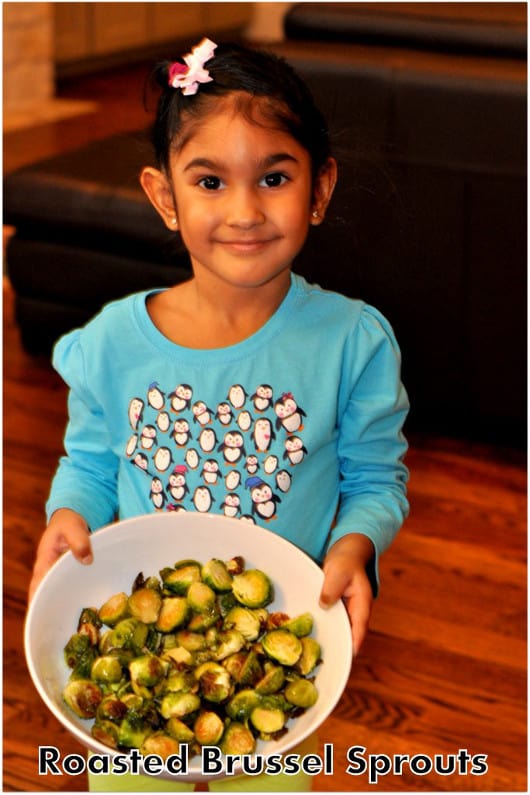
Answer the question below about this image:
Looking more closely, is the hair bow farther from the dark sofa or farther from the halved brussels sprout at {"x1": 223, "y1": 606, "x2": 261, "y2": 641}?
the dark sofa

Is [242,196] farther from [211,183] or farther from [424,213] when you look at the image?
[424,213]

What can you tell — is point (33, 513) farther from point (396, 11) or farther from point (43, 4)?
point (43, 4)

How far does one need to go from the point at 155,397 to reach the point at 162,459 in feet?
0.21

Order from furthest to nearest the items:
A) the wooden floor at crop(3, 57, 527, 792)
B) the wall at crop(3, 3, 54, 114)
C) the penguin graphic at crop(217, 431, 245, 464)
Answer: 1. the wall at crop(3, 3, 54, 114)
2. the wooden floor at crop(3, 57, 527, 792)
3. the penguin graphic at crop(217, 431, 245, 464)

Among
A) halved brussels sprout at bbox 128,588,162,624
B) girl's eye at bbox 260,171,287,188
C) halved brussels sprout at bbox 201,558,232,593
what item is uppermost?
girl's eye at bbox 260,171,287,188

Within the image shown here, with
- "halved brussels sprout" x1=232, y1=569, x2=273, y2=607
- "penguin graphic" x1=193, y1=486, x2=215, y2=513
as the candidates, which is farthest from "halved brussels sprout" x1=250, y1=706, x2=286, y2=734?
"penguin graphic" x1=193, y1=486, x2=215, y2=513

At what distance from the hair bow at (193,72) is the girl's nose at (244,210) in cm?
12

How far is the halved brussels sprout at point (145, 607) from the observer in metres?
1.11

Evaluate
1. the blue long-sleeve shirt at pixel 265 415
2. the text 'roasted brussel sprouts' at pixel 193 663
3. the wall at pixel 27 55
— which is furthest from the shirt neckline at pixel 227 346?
the wall at pixel 27 55

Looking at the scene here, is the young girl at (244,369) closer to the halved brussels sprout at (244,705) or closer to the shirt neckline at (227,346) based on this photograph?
the shirt neckline at (227,346)

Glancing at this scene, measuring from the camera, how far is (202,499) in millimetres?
1161

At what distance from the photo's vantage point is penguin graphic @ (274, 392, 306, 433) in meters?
1.14

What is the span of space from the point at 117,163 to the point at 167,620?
6.67ft

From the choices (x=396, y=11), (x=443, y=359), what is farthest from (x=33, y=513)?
(x=396, y=11)
